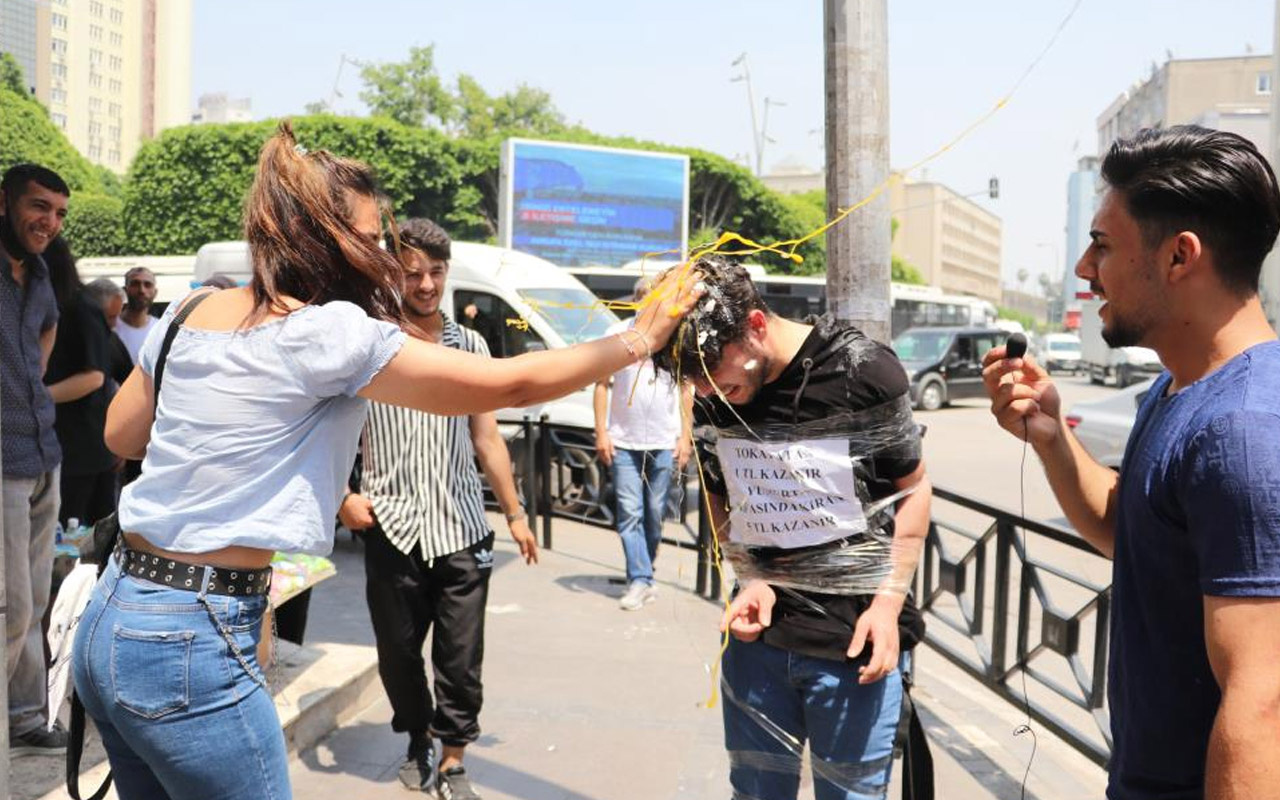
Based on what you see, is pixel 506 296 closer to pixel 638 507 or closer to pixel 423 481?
pixel 638 507

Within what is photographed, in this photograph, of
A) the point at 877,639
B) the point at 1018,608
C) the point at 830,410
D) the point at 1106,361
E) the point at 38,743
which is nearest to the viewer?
the point at 877,639

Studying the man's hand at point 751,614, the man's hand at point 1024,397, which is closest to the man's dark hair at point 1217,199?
the man's hand at point 1024,397

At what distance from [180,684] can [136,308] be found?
7.31 meters

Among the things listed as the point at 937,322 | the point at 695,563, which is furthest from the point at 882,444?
the point at 937,322

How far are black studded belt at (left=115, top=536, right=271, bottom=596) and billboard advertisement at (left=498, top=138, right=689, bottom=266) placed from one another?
1203 inches

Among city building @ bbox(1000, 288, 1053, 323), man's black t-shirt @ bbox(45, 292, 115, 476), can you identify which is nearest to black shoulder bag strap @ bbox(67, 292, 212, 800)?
man's black t-shirt @ bbox(45, 292, 115, 476)

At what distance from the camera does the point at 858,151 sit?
431 cm

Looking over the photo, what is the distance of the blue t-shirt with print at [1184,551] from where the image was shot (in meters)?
1.52

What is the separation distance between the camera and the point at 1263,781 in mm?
1496

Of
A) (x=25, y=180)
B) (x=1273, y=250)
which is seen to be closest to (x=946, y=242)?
(x=1273, y=250)

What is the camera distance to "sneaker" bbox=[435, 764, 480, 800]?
4.25 m

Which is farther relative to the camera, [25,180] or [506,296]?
[506,296]

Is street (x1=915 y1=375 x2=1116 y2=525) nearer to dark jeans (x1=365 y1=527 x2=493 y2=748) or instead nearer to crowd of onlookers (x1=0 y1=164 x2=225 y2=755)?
dark jeans (x1=365 y1=527 x2=493 y2=748)

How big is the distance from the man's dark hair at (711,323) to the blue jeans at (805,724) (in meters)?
0.73
